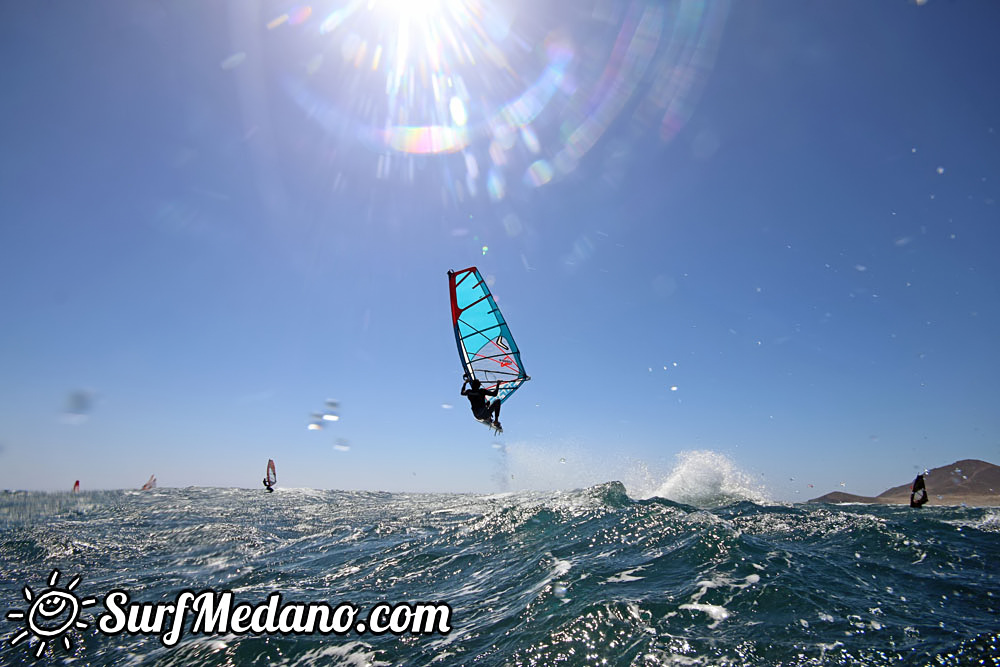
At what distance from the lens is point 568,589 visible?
6641mm

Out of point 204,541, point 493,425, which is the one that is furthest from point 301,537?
point 493,425

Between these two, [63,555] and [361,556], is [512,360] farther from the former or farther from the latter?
[63,555]

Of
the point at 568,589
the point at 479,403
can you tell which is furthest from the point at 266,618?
the point at 479,403

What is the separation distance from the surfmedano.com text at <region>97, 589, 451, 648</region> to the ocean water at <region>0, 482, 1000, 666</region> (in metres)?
0.12

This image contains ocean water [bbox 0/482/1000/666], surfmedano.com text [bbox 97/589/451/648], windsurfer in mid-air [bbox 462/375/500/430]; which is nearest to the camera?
ocean water [bbox 0/482/1000/666]

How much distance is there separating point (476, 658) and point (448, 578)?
367cm

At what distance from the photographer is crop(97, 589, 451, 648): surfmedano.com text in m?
6.00

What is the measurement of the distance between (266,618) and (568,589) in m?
4.70

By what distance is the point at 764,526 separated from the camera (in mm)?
12234

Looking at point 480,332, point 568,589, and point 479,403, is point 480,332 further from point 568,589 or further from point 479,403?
point 568,589

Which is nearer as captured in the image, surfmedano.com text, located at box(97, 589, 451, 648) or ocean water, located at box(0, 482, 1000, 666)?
ocean water, located at box(0, 482, 1000, 666)

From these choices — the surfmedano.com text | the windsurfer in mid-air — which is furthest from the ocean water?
the windsurfer in mid-air

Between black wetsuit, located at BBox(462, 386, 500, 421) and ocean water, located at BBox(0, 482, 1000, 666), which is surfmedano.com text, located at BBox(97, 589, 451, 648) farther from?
black wetsuit, located at BBox(462, 386, 500, 421)

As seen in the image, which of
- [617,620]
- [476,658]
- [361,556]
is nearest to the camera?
[476,658]
